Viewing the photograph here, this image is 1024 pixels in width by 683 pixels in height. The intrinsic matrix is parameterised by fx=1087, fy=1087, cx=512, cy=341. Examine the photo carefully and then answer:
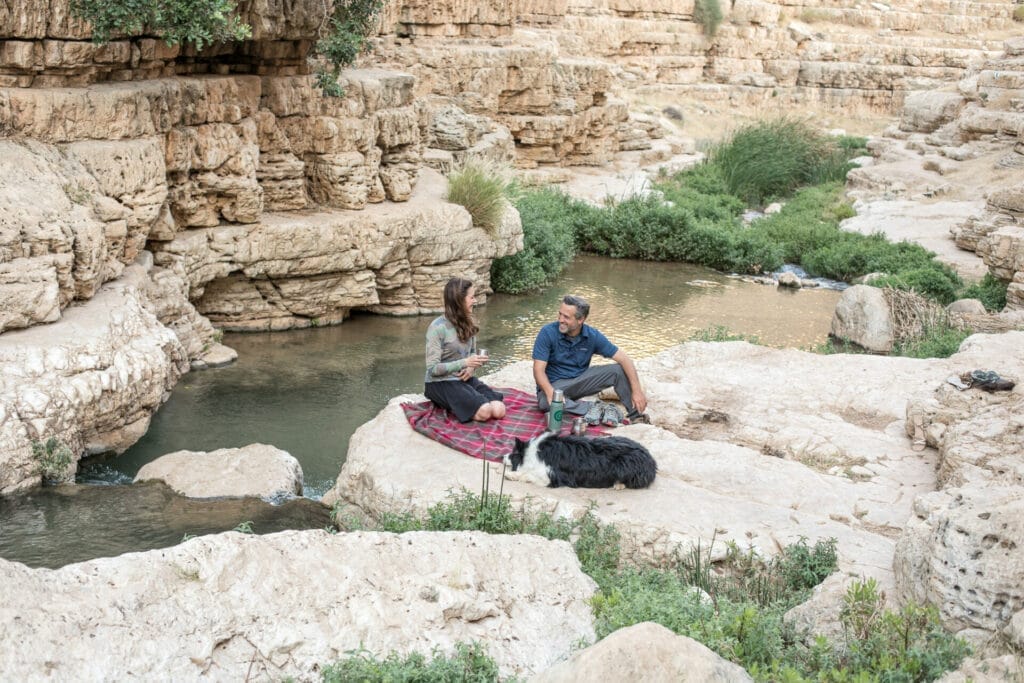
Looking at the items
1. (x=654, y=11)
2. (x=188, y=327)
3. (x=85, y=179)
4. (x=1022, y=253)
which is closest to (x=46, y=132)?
(x=85, y=179)

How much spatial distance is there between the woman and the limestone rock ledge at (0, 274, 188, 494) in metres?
2.86

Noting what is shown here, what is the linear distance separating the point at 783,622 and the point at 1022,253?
33.7 ft

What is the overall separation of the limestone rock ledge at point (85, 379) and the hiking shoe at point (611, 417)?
4.00m

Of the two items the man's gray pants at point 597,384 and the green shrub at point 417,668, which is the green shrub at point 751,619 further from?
the man's gray pants at point 597,384

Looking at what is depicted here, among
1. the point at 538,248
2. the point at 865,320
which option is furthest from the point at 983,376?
the point at 538,248

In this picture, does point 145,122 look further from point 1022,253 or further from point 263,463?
point 1022,253

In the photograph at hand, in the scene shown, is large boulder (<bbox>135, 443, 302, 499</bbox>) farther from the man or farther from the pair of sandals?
the pair of sandals

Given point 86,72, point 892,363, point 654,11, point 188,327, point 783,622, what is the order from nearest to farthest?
point 783,622, point 892,363, point 86,72, point 188,327, point 654,11

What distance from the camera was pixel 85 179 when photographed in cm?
1016

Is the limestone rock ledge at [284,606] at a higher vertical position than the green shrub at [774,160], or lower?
A: higher

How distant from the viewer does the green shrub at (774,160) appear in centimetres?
2436

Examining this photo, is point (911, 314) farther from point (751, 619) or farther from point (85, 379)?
point (751, 619)

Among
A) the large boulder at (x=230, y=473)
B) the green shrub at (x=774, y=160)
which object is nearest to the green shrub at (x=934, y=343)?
the large boulder at (x=230, y=473)

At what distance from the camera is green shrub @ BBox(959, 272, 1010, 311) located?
14.4 m
